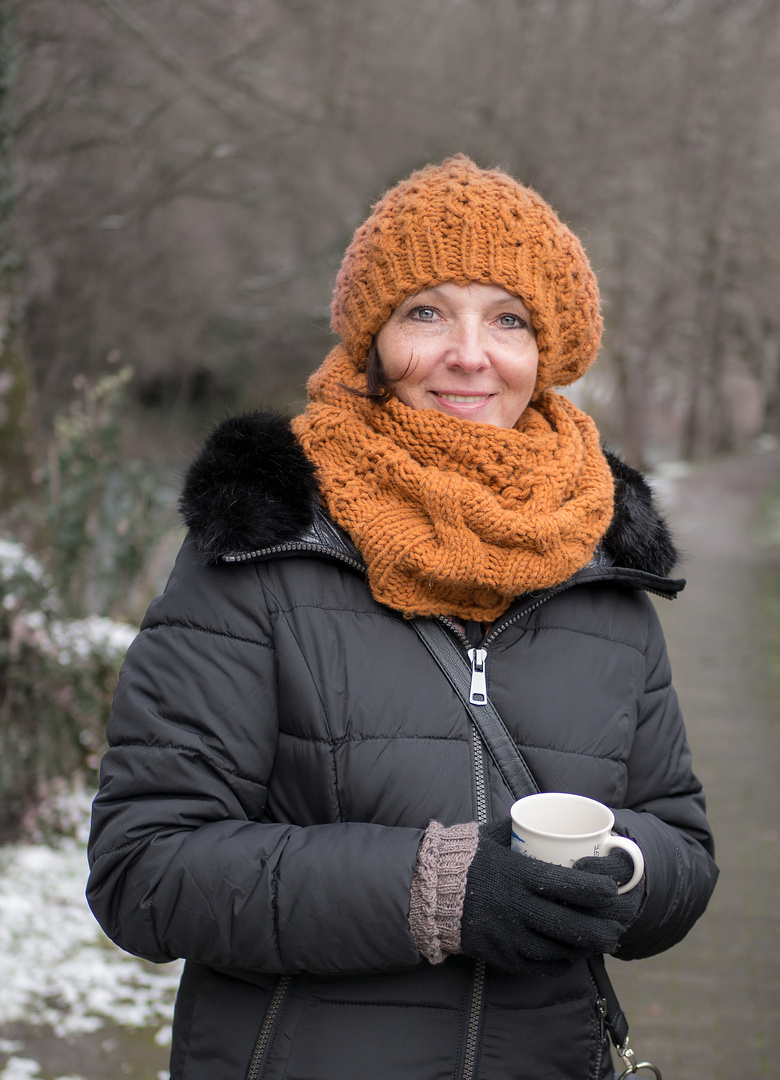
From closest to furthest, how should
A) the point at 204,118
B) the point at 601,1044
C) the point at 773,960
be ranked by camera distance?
the point at 601,1044, the point at 773,960, the point at 204,118

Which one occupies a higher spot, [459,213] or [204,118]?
[204,118]

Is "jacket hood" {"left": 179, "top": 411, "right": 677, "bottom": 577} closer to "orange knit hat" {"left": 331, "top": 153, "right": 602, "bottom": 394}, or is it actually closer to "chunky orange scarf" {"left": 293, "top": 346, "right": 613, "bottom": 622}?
"chunky orange scarf" {"left": 293, "top": 346, "right": 613, "bottom": 622}

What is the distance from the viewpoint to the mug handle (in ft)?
4.88

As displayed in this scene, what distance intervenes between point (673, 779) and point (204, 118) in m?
10.9

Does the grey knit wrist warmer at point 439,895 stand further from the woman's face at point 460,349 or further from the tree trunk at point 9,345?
the tree trunk at point 9,345

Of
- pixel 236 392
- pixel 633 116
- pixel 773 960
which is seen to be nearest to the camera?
pixel 773 960

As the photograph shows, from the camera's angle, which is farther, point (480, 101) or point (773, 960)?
point (480, 101)

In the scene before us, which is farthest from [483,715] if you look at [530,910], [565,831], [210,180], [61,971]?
[210,180]

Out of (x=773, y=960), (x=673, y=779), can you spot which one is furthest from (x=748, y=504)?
(x=673, y=779)

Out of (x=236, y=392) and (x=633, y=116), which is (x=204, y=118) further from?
(x=236, y=392)

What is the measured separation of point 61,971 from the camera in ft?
11.3

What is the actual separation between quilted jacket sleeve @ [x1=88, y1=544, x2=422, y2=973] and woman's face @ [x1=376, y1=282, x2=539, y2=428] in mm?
475

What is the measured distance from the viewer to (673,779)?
188 centimetres

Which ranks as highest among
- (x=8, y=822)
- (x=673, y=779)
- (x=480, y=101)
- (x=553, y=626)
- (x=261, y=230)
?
(x=480, y=101)
